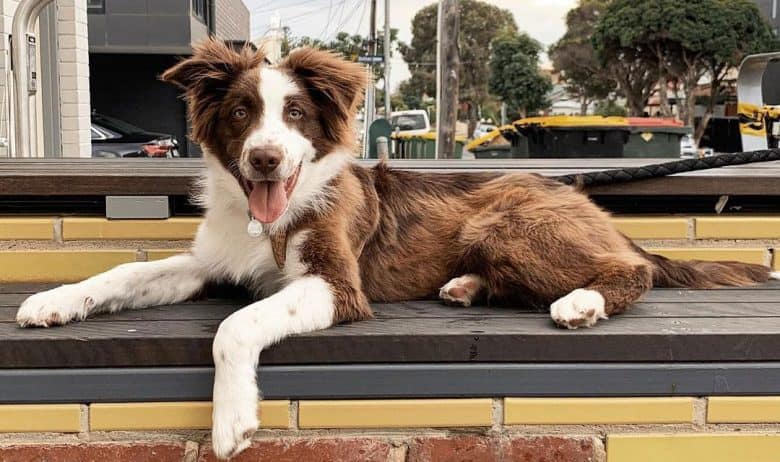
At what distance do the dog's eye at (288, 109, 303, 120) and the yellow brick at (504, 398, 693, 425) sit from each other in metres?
1.22

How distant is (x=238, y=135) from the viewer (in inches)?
113

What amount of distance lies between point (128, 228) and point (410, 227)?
121cm

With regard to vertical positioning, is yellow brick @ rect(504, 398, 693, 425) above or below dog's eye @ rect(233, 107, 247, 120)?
below

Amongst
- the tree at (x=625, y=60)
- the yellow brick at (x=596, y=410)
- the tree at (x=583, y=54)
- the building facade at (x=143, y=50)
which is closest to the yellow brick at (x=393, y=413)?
the yellow brick at (x=596, y=410)

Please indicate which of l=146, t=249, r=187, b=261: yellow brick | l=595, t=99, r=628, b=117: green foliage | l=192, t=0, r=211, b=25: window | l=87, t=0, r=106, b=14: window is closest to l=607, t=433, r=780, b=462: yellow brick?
l=146, t=249, r=187, b=261: yellow brick

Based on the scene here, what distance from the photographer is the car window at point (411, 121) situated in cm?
4000

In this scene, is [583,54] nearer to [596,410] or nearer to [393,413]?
[596,410]

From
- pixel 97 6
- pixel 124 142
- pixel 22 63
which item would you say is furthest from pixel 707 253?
pixel 97 6

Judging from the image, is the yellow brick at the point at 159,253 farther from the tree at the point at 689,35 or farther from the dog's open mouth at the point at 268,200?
the tree at the point at 689,35

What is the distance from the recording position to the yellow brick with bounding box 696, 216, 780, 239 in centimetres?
368

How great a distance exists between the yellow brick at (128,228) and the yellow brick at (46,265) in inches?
3.1

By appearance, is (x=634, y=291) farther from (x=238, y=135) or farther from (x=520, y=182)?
(x=238, y=135)

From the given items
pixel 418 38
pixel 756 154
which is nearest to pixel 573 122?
pixel 756 154

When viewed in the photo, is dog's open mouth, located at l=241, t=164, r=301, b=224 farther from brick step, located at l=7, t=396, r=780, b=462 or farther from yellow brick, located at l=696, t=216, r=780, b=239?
yellow brick, located at l=696, t=216, r=780, b=239
